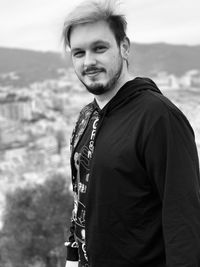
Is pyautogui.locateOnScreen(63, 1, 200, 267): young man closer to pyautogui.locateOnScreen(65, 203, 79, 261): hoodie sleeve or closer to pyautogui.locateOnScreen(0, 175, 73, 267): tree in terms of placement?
pyautogui.locateOnScreen(65, 203, 79, 261): hoodie sleeve

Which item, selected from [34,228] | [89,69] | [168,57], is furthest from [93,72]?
[168,57]

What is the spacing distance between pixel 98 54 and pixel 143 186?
0.30 m

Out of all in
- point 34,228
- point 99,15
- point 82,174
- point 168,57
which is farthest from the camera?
point 168,57

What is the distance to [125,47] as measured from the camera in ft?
3.26

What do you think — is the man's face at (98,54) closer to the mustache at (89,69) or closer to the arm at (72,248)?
the mustache at (89,69)

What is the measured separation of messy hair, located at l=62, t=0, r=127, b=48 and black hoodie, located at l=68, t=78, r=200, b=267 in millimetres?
124

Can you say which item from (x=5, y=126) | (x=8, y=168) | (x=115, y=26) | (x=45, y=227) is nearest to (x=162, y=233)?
(x=115, y=26)

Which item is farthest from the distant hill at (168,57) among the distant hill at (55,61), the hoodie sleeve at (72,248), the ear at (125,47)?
the ear at (125,47)

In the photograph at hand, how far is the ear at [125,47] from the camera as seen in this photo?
38.6 inches

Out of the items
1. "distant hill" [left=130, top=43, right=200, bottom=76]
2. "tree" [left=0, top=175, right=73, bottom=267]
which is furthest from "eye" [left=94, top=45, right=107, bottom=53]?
"distant hill" [left=130, top=43, right=200, bottom=76]

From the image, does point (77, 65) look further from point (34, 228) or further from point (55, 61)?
point (55, 61)

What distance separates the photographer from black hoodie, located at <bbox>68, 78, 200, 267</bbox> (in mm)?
834

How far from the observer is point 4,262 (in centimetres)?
614

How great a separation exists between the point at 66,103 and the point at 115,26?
5008 cm
